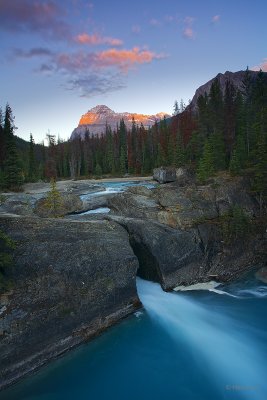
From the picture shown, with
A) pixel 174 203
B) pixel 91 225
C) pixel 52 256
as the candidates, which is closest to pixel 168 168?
pixel 174 203

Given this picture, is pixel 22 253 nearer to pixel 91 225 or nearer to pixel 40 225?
pixel 40 225

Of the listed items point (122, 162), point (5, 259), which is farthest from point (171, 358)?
point (122, 162)

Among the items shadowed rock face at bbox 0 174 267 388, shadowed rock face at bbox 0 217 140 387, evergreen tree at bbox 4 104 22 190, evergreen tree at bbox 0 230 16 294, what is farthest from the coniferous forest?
evergreen tree at bbox 0 230 16 294

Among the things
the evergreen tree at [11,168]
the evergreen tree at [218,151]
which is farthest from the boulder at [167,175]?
the evergreen tree at [11,168]

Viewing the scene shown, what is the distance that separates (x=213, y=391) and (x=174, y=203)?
1454 cm

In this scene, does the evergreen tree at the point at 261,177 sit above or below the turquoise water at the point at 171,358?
above

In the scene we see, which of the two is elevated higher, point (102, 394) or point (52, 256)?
point (52, 256)

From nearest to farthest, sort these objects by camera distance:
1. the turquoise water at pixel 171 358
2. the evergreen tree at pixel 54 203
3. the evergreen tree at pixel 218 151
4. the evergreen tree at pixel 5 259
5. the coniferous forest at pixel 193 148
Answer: the turquoise water at pixel 171 358
the evergreen tree at pixel 5 259
the evergreen tree at pixel 54 203
the coniferous forest at pixel 193 148
the evergreen tree at pixel 218 151

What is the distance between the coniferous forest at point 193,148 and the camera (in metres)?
36.2

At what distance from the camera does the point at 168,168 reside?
189ft

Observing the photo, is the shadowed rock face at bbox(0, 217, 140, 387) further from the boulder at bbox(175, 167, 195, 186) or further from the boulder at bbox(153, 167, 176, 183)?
the boulder at bbox(153, 167, 176, 183)

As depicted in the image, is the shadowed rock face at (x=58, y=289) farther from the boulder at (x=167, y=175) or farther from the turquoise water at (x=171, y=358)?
the boulder at (x=167, y=175)

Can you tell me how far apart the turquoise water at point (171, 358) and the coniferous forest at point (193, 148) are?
1465 cm

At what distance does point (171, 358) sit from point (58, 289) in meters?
6.23
